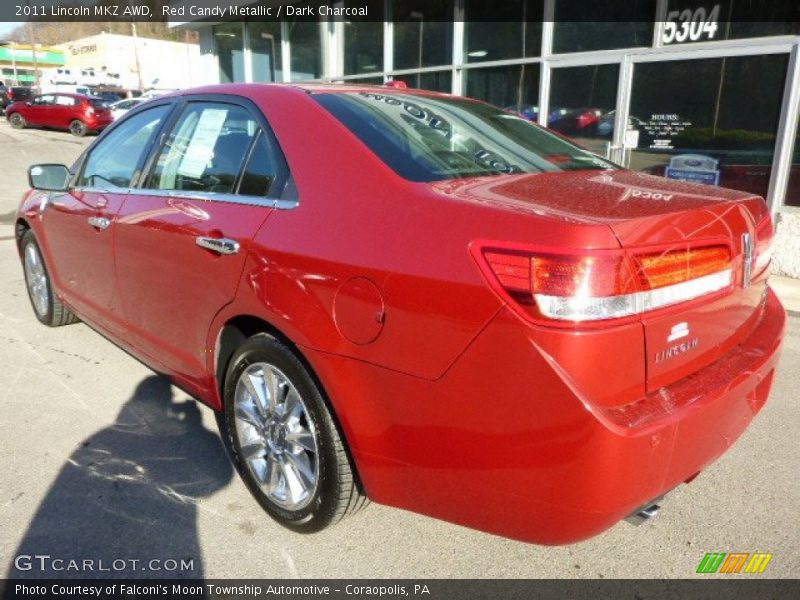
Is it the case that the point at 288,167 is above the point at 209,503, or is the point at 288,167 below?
above

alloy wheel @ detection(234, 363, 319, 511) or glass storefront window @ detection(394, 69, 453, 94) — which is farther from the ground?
glass storefront window @ detection(394, 69, 453, 94)

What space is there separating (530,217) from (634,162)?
22.7ft

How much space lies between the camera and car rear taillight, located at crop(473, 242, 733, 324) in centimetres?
161

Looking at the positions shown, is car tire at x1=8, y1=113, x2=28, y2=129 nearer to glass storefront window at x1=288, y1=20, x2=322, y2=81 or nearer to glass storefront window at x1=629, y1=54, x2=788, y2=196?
glass storefront window at x1=288, y1=20, x2=322, y2=81

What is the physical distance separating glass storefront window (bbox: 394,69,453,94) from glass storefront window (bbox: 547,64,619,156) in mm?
2151

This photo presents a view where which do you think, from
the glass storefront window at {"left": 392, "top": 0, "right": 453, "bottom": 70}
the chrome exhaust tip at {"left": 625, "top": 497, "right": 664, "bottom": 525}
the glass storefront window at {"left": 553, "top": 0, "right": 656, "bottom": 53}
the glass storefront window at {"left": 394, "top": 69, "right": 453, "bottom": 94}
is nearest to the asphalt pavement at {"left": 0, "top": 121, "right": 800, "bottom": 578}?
the chrome exhaust tip at {"left": 625, "top": 497, "right": 664, "bottom": 525}

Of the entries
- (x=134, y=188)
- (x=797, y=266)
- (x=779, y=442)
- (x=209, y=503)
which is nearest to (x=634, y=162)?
(x=797, y=266)

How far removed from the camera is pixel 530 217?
5.59 ft

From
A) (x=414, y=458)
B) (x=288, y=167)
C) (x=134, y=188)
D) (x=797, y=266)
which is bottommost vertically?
(x=797, y=266)

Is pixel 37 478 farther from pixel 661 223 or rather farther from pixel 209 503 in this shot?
pixel 661 223

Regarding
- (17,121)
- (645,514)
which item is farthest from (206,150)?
(17,121)

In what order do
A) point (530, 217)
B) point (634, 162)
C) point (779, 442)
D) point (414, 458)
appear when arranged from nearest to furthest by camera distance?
point (530, 217)
point (414, 458)
point (779, 442)
point (634, 162)

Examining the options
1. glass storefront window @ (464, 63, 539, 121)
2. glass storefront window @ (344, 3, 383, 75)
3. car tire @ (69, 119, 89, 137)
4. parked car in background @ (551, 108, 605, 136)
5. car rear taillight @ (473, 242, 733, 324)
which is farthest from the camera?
car tire @ (69, 119, 89, 137)

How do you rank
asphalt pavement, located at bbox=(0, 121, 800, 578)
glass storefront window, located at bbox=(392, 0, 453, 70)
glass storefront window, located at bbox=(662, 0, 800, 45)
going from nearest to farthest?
asphalt pavement, located at bbox=(0, 121, 800, 578) → glass storefront window, located at bbox=(662, 0, 800, 45) → glass storefront window, located at bbox=(392, 0, 453, 70)
